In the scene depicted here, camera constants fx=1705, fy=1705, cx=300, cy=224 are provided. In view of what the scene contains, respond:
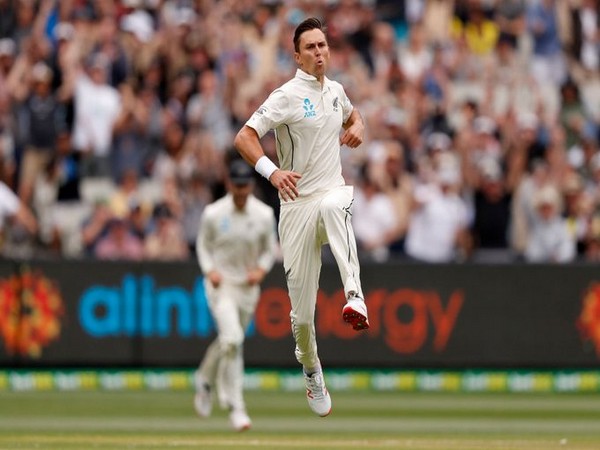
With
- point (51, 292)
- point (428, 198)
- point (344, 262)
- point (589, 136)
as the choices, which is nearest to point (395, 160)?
point (428, 198)

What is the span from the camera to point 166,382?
16906mm

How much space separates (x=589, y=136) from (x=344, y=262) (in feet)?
29.6

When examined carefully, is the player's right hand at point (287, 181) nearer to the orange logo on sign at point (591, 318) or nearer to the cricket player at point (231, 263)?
the cricket player at point (231, 263)

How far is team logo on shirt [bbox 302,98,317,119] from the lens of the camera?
9.70 metres

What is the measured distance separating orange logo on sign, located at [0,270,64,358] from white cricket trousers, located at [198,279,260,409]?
3216mm

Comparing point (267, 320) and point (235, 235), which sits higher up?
point (235, 235)

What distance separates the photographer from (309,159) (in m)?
9.71

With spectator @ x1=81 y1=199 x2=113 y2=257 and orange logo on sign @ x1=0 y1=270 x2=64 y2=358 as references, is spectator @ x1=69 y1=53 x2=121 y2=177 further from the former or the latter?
orange logo on sign @ x1=0 y1=270 x2=64 y2=358

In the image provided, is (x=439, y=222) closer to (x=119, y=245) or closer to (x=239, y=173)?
(x=119, y=245)

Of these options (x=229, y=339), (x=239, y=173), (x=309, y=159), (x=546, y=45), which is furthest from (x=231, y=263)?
(x=546, y=45)

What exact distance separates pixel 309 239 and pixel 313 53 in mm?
1069

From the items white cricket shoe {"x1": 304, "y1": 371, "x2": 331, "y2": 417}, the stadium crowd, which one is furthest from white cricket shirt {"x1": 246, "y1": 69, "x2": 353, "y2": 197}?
the stadium crowd

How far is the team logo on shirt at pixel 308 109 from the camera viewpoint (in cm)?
970

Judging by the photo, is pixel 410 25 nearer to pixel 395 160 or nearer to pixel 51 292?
pixel 395 160
